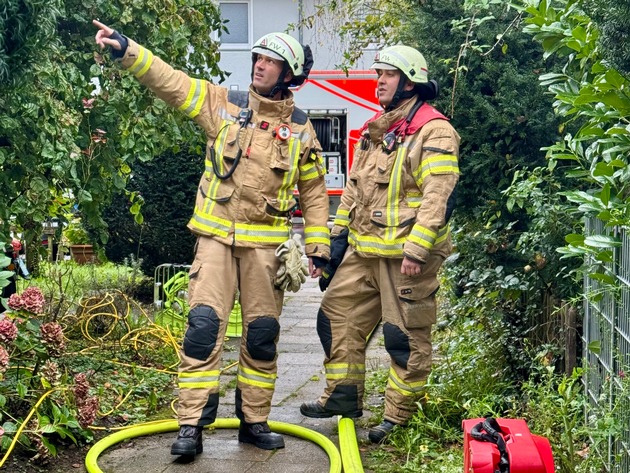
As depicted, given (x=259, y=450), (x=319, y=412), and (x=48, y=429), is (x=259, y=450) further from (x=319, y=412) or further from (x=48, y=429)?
(x=48, y=429)

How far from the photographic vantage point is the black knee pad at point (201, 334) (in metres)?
5.02

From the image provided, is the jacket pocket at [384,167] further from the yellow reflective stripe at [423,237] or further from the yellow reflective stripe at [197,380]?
the yellow reflective stripe at [197,380]

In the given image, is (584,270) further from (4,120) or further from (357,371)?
(4,120)

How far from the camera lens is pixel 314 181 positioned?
557 cm

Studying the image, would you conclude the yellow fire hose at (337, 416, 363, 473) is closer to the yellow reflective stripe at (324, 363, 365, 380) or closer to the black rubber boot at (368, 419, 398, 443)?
the black rubber boot at (368, 419, 398, 443)

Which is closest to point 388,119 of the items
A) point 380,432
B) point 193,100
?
point 193,100

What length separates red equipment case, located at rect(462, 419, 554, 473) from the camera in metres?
3.58

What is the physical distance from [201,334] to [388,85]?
177cm

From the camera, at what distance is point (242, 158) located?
523cm

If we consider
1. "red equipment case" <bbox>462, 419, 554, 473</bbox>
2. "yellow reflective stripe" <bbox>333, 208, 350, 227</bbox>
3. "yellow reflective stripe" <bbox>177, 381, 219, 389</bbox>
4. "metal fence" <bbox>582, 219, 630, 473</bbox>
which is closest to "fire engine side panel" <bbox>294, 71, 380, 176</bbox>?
"yellow reflective stripe" <bbox>333, 208, 350, 227</bbox>

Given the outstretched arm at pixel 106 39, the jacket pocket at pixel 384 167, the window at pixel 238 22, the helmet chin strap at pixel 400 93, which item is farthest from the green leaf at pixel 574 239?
the window at pixel 238 22

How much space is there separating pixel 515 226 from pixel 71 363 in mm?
3047

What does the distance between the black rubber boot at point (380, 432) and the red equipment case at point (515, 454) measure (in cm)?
156

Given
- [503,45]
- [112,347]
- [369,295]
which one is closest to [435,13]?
[503,45]
